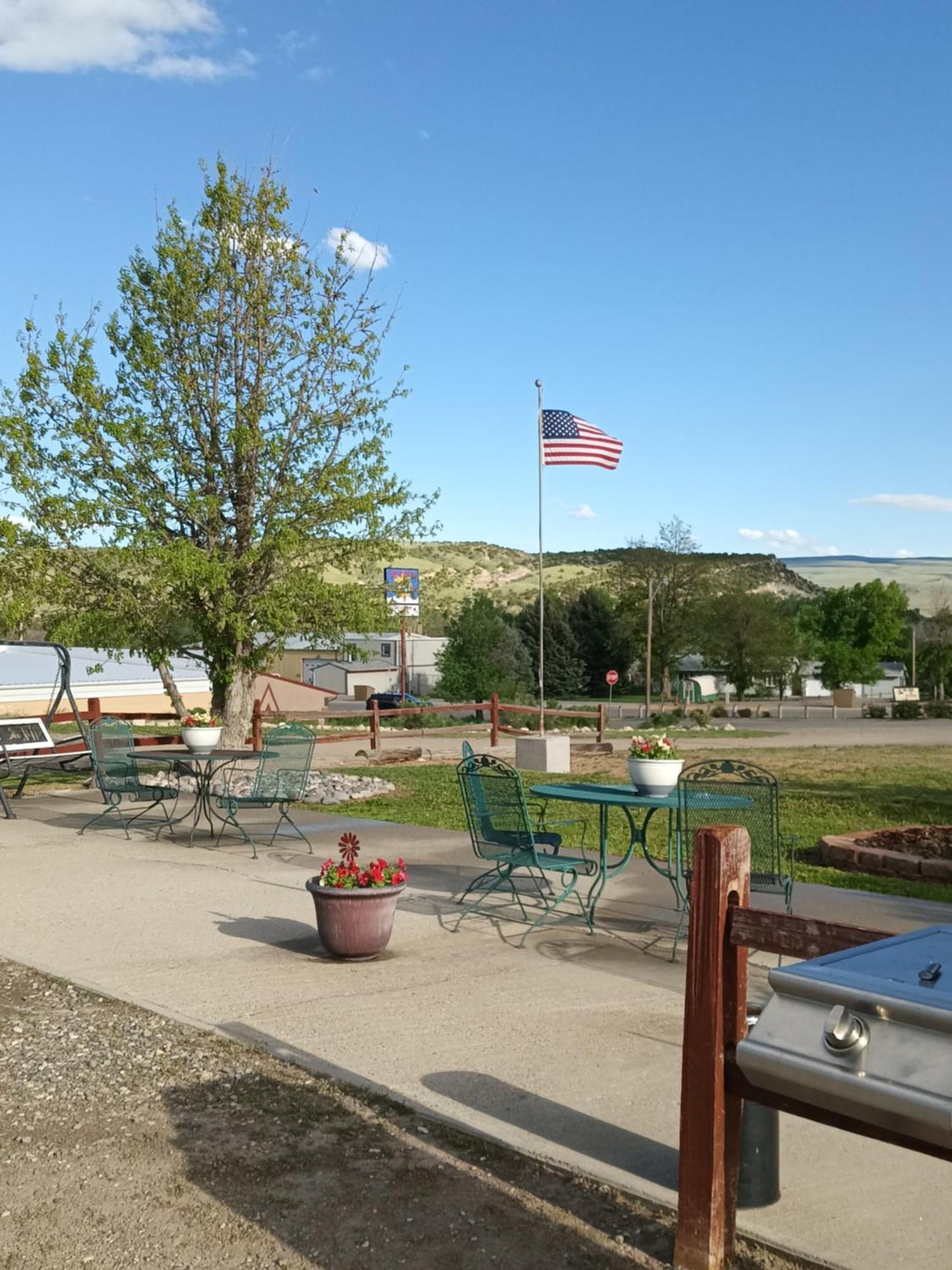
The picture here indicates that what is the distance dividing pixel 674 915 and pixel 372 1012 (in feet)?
9.89

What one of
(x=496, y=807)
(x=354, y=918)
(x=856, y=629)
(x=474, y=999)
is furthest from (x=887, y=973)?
(x=856, y=629)

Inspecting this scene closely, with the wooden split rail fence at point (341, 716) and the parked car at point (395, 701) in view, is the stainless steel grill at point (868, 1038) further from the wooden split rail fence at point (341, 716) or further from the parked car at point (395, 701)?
the parked car at point (395, 701)

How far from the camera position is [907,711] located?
52.7 m

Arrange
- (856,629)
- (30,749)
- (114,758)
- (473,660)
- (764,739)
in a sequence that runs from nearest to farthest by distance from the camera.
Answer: (114,758) < (30,749) < (764,739) < (473,660) < (856,629)

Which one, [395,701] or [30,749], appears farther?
[395,701]

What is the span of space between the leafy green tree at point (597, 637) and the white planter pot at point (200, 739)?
69921 mm

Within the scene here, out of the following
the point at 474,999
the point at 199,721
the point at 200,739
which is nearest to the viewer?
the point at 474,999

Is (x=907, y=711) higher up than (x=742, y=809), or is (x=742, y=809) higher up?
(x=742, y=809)

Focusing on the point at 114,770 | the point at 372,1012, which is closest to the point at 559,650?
the point at 114,770

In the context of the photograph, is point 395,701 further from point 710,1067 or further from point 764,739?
point 710,1067

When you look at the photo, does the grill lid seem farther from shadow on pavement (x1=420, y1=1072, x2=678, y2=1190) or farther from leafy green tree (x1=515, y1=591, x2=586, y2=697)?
leafy green tree (x1=515, y1=591, x2=586, y2=697)

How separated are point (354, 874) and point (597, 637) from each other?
251 feet

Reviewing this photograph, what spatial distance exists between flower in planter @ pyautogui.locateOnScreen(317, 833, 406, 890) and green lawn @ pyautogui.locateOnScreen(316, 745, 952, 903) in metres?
4.01

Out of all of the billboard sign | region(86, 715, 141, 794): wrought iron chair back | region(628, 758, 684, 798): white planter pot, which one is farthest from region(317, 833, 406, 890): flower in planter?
the billboard sign
